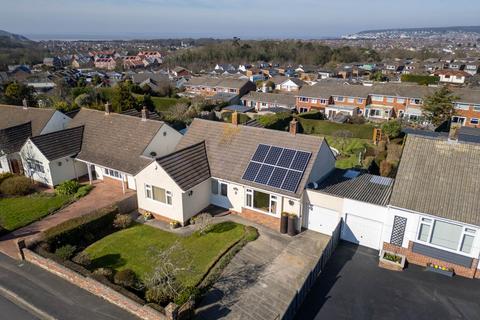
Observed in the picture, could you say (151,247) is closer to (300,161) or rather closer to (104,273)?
(104,273)

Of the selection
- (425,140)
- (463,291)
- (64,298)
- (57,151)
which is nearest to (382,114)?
(425,140)

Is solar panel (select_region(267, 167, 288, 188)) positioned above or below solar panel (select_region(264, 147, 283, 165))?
below

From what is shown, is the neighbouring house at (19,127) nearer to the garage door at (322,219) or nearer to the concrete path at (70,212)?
the concrete path at (70,212)

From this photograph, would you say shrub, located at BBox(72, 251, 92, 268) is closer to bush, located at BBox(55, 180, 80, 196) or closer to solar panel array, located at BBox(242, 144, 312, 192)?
bush, located at BBox(55, 180, 80, 196)

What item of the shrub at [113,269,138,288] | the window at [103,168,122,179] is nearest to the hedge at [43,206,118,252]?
the shrub at [113,269,138,288]

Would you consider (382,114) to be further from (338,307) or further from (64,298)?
(64,298)

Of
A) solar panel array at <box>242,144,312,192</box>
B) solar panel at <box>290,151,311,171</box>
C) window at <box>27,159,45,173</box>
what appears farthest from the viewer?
window at <box>27,159,45,173</box>
